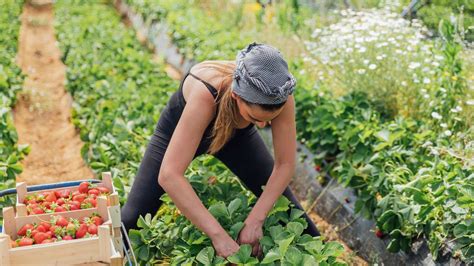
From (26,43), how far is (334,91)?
25.3 feet

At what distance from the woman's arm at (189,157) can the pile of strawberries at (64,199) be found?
0.31m

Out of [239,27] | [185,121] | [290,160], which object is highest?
[185,121]

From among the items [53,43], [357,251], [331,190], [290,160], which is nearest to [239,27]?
[53,43]

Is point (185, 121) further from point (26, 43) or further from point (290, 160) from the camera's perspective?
point (26, 43)

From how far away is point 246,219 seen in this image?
122 inches

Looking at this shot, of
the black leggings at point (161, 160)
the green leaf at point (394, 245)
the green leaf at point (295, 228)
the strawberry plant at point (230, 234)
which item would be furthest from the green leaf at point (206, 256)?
the green leaf at point (394, 245)

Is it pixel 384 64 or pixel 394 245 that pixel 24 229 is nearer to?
pixel 394 245

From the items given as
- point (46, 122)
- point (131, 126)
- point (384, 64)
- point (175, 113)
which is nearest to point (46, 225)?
point (175, 113)

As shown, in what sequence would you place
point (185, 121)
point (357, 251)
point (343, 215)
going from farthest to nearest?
point (343, 215)
point (357, 251)
point (185, 121)

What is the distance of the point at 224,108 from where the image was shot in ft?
9.57

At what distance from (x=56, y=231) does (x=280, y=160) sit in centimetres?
106

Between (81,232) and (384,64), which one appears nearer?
(81,232)

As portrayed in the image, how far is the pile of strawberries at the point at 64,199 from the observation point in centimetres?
286

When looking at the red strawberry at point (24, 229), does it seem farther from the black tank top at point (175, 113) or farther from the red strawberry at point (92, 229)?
the black tank top at point (175, 113)
